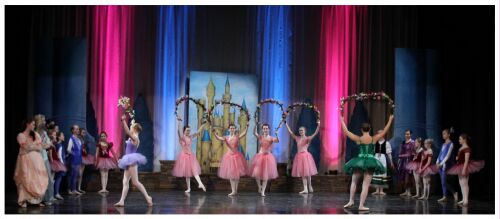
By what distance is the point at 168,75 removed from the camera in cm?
1391

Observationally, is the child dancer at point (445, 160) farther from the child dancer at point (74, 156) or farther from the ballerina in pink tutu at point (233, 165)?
the child dancer at point (74, 156)

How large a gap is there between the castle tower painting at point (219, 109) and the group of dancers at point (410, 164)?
9.60ft

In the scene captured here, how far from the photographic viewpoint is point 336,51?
46.7ft

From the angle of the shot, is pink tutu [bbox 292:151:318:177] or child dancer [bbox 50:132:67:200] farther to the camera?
pink tutu [bbox 292:151:318:177]

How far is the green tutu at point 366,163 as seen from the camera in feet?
28.1

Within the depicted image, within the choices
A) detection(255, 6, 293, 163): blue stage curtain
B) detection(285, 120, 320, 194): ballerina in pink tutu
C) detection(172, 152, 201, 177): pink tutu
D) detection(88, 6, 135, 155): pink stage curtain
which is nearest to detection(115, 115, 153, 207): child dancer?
detection(172, 152, 201, 177): pink tutu

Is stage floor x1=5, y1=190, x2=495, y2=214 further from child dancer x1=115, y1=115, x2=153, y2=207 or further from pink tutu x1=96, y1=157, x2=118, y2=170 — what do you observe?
pink tutu x1=96, y1=157, x2=118, y2=170

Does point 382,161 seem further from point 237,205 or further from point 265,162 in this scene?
point 237,205

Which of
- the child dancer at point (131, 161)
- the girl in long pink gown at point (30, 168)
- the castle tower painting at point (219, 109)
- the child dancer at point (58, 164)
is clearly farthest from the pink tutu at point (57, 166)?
the castle tower painting at point (219, 109)

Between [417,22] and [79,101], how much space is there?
6.96m

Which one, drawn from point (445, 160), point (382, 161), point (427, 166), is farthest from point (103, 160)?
point (445, 160)

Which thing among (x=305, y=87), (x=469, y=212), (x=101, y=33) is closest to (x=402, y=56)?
(x=305, y=87)

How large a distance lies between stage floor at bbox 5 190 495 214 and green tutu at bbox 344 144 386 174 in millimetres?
540

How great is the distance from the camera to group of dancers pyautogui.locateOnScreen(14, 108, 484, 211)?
861 centimetres
